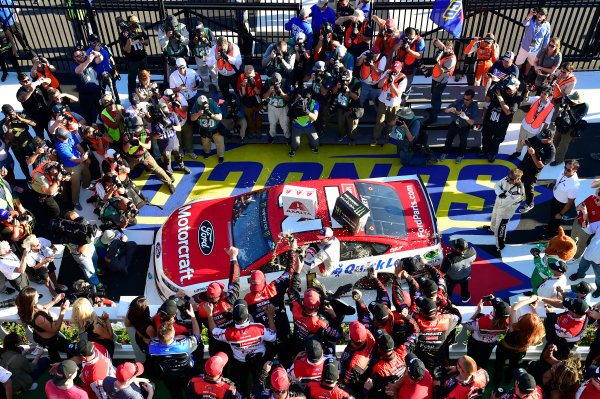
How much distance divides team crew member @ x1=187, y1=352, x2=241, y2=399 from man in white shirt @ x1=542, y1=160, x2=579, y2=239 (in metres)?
6.11

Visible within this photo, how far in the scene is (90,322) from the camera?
6.63 meters

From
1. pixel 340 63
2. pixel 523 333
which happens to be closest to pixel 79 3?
pixel 340 63

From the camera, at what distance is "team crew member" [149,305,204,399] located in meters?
6.06

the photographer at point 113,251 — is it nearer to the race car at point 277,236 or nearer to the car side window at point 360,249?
the race car at point 277,236

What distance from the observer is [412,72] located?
1182cm

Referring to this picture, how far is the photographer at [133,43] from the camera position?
39.1 ft

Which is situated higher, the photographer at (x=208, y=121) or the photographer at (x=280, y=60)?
the photographer at (x=280, y=60)

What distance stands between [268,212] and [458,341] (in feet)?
10.5

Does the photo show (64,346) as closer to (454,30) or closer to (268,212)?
(268,212)

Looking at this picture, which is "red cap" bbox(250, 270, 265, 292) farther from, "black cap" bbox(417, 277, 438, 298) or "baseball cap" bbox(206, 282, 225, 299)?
"black cap" bbox(417, 277, 438, 298)

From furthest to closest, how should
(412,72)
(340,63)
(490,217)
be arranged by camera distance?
(412,72) < (340,63) < (490,217)

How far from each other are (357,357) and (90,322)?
318 centimetres

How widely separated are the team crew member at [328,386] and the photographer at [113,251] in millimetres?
4432

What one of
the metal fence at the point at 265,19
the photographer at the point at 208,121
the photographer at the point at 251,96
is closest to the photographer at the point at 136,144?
the photographer at the point at 208,121
